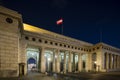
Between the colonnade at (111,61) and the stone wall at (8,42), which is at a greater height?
the stone wall at (8,42)

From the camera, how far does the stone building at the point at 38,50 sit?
21.2 metres

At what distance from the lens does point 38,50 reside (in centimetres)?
4631

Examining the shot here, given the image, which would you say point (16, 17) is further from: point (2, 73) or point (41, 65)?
point (41, 65)

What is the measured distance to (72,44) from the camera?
51656mm

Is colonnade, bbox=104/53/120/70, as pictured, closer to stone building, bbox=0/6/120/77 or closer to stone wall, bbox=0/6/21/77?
stone building, bbox=0/6/120/77

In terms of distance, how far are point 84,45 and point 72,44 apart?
368 inches

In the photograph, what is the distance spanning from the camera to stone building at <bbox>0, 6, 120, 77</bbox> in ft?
69.5

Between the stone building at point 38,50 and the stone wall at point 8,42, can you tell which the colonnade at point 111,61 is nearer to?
the stone building at point 38,50

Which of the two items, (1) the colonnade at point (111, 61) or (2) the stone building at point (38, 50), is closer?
(2) the stone building at point (38, 50)

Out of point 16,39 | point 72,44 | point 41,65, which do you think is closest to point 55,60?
point 41,65

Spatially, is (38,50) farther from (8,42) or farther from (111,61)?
(111,61)

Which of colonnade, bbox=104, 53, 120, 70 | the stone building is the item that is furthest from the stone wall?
colonnade, bbox=104, 53, 120, 70

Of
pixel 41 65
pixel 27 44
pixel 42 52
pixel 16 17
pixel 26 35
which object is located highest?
pixel 16 17

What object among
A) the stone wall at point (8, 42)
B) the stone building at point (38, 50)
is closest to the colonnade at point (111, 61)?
the stone building at point (38, 50)
